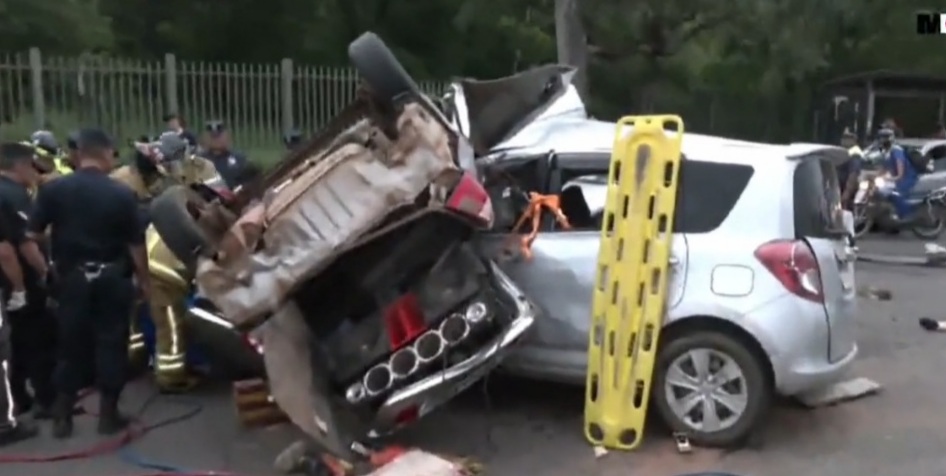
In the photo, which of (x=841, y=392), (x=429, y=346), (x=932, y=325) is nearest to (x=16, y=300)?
(x=429, y=346)

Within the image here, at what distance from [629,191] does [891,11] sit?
933 inches

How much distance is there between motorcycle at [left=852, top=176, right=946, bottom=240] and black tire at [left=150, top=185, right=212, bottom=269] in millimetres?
13372

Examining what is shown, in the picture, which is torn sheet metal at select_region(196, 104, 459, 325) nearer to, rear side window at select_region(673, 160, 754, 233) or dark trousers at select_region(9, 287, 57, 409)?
rear side window at select_region(673, 160, 754, 233)

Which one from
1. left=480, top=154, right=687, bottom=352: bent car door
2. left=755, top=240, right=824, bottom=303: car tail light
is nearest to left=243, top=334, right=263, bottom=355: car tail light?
left=480, top=154, right=687, bottom=352: bent car door

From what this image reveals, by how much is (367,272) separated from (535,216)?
3.46 feet

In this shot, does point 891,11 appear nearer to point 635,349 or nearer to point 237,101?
point 237,101

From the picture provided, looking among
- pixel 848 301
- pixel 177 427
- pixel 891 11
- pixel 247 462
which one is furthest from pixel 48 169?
pixel 891 11

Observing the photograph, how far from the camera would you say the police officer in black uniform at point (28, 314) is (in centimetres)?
693

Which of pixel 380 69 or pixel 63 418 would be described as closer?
pixel 380 69

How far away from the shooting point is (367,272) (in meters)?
6.40

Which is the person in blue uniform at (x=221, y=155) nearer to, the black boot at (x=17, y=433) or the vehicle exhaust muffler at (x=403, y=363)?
the black boot at (x=17, y=433)

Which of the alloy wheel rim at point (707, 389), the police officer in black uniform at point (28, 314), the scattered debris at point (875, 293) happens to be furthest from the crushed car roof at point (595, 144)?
the scattered debris at point (875, 293)

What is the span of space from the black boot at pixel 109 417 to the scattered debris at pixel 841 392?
4116 mm

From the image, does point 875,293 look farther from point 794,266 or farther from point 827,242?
point 794,266
